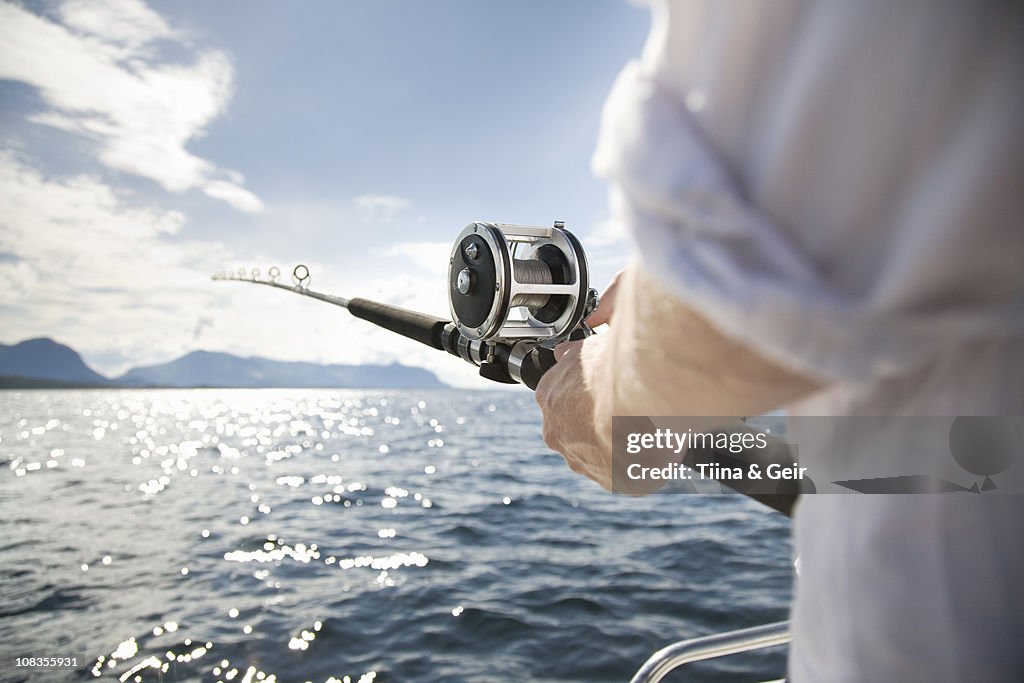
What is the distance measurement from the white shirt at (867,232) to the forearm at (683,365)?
0.12ft

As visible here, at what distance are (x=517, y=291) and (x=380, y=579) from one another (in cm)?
642

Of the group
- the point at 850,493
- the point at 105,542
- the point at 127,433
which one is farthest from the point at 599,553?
the point at 127,433

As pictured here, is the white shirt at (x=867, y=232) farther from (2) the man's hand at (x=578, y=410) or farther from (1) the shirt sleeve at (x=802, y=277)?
(2) the man's hand at (x=578, y=410)

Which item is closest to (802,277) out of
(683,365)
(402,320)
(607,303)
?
(683,365)

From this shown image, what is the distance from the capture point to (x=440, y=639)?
583 cm

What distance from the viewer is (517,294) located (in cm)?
201

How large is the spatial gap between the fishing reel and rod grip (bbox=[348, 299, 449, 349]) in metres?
0.56

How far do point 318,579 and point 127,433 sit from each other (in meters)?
30.8

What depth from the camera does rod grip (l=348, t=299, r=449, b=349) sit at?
2.74 metres

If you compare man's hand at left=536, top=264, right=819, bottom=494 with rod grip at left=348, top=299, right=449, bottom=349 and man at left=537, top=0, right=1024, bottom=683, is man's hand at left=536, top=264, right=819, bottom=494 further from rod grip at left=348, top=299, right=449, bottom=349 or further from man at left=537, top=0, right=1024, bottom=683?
rod grip at left=348, top=299, right=449, bottom=349

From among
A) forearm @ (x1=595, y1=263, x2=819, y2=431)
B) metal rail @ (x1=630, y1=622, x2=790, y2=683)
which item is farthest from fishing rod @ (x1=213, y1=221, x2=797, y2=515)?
forearm @ (x1=595, y1=263, x2=819, y2=431)
